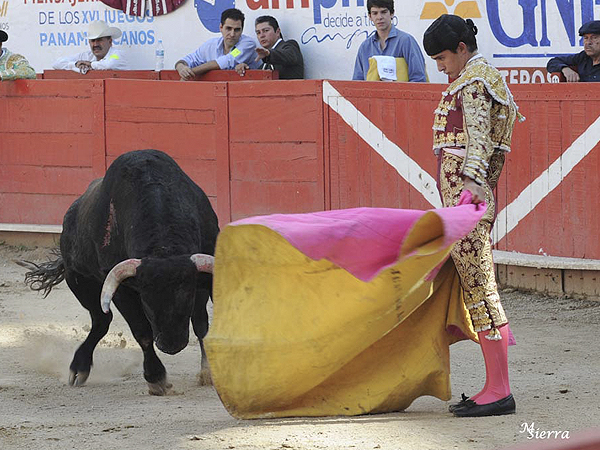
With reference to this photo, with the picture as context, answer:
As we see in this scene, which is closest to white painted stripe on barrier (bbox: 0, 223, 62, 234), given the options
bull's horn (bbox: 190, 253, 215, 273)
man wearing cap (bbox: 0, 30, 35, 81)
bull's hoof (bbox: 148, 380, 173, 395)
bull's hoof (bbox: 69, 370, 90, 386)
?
man wearing cap (bbox: 0, 30, 35, 81)

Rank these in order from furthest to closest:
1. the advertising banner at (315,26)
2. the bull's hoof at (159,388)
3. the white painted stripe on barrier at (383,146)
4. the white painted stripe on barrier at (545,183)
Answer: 1. the advertising banner at (315,26)
2. the white painted stripe on barrier at (383,146)
3. the white painted stripe on barrier at (545,183)
4. the bull's hoof at (159,388)

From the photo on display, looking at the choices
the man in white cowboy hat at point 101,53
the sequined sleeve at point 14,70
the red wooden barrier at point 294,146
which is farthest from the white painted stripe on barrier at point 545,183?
the sequined sleeve at point 14,70

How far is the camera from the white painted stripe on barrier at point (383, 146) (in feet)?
21.0

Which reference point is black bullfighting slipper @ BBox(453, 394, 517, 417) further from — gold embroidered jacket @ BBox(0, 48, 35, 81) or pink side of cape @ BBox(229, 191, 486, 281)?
gold embroidered jacket @ BBox(0, 48, 35, 81)

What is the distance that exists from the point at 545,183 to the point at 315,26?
246 centimetres

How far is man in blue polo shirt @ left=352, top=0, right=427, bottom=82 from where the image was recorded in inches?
263

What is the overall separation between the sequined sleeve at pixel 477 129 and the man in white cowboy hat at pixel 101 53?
215 inches

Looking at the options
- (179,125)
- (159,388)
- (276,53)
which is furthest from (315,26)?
(159,388)

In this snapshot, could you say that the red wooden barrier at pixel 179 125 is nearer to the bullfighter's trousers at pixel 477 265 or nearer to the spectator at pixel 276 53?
the spectator at pixel 276 53

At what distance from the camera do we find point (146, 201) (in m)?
4.39

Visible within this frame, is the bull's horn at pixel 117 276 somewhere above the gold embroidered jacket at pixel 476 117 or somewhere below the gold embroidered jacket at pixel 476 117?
below

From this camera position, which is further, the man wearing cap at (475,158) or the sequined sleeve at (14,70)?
the sequined sleeve at (14,70)

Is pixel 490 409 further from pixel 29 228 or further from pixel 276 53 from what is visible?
pixel 29 228

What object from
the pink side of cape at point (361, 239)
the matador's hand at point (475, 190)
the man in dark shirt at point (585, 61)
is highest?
the man in dark shirt at point (585, 61)
